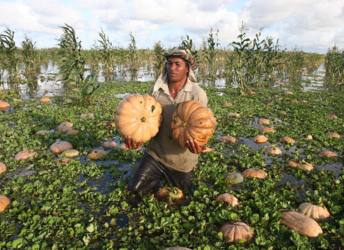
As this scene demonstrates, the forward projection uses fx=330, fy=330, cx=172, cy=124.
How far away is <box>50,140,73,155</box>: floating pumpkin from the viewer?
733cm

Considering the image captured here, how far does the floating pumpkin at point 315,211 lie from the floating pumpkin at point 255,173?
1338 millimetres

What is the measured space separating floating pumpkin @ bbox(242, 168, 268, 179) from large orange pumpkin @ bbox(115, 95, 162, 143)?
244 cm

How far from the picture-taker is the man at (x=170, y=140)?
4.96m

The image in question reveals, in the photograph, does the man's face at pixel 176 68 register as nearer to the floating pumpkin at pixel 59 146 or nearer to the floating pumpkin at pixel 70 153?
the floating pumpkin at pixel 70 153

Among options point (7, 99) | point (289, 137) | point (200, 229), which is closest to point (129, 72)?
point (7, 99)

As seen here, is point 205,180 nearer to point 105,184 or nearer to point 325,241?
point 105,184

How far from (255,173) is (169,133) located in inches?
79.5

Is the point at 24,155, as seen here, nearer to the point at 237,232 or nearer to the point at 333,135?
the point at 237,232

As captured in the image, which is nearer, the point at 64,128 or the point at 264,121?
the point at 64,128

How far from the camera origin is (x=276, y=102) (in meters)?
13.9

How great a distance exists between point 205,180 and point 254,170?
37.7 inches

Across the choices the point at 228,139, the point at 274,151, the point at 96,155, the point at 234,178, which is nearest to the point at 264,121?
the point at 228,139

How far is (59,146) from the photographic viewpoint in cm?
742

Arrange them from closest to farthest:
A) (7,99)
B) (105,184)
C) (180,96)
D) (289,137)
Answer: (180,96) < (105,184) < (289,137) < (7,99)
